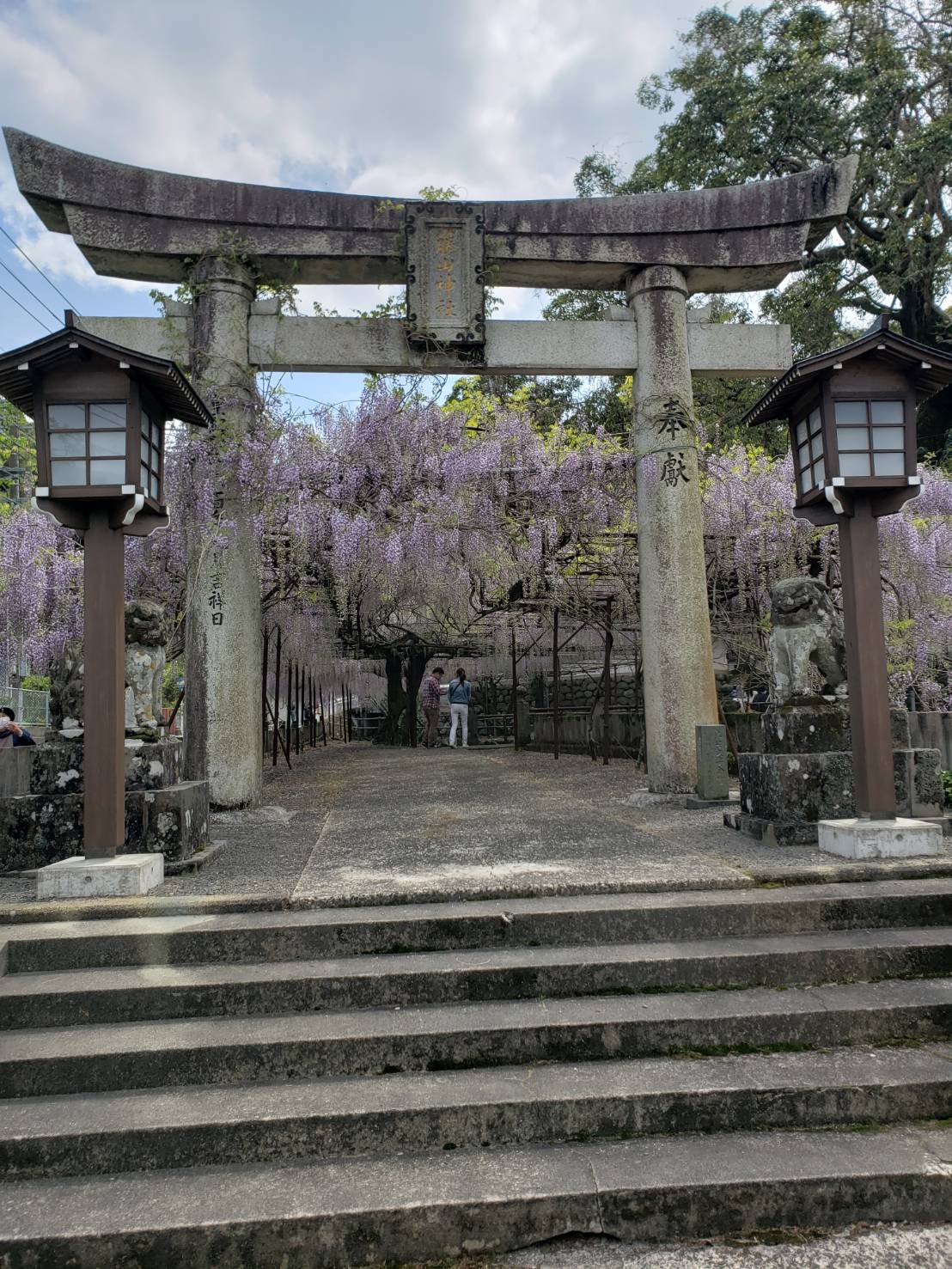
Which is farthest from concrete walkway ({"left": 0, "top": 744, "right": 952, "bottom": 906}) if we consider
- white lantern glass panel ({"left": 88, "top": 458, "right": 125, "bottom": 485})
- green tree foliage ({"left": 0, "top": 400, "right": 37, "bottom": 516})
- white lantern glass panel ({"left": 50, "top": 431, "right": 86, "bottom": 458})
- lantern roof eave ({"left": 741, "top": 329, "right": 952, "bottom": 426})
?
green tree foliage ({"left": 0, "top": 400, "right": 37, "bottom": 516})

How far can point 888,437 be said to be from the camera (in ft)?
15.0

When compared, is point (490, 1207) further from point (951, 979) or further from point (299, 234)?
point (299, 234)

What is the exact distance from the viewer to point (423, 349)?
716 centimetres

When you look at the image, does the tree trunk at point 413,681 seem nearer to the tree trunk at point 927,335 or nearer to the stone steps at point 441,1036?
the tree trunk at point 927,335

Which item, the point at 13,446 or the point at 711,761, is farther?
the point at 13,446

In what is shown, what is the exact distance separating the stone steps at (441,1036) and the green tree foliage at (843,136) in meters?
16.1

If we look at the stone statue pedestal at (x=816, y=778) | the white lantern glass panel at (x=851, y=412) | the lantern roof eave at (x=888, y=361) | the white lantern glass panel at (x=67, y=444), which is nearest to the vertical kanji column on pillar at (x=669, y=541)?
the stone statue pedestal at (x=816, y=778)

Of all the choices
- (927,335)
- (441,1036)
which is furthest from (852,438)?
(927,335)

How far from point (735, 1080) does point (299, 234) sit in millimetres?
6819

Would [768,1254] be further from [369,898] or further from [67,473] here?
[67,473]

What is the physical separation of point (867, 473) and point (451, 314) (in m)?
3.89

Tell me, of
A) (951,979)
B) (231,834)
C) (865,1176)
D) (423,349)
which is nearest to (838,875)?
(951,979)

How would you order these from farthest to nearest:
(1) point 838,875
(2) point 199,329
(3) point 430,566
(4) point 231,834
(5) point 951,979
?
(3) point 430,566 < (2) point 199,329 < (4) point 231,834 < (1) point 838,875 < (5) point 951,979

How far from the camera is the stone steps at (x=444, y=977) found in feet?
9.96
